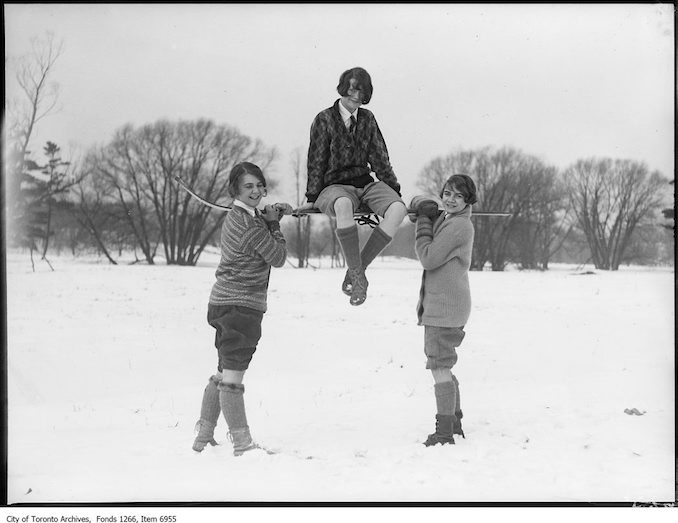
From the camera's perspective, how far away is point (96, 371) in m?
7.28

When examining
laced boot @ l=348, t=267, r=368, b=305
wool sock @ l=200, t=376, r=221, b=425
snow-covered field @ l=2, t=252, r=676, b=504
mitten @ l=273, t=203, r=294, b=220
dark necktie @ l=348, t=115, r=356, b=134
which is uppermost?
dark necktie @ l=348, t=115, r=356, b=134

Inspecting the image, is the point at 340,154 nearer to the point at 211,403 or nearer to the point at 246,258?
the point at 246,258

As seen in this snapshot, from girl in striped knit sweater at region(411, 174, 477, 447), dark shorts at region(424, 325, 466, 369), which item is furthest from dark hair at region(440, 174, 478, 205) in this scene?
dark shorts at region(424, 325, 466, 369)

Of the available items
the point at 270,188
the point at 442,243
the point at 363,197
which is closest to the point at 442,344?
the point at 442,243

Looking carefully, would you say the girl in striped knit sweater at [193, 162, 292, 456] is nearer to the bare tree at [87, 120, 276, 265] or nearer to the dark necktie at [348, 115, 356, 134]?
the dark necktie at [348, 115, 356, 134]

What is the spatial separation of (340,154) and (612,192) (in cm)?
1156

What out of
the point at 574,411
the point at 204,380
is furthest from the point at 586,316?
the point at 204,380

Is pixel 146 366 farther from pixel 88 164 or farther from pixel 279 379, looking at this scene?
pixel 88 164

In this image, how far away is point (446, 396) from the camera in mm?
3984

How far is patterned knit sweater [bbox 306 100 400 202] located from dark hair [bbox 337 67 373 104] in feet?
0.35

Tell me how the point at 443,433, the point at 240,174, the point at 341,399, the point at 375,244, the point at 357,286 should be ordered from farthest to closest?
1. the point at 341,399
2. the point at 443,433
3. the point at 240,174
4. the point at 375,244
5. the point at 357,286

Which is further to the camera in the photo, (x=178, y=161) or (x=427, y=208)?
(x=178, y=161)

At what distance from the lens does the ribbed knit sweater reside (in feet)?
12.7

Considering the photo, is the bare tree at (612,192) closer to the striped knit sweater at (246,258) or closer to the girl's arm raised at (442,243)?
the girl's arm raised at (442,243)
